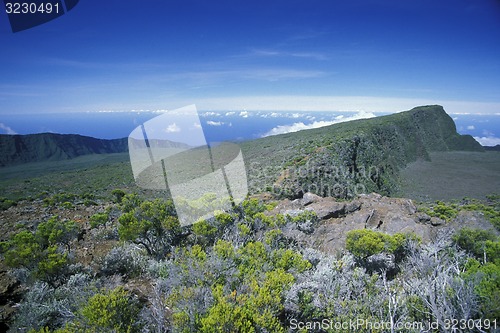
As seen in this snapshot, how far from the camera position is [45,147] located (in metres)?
102

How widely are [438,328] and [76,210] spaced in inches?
668

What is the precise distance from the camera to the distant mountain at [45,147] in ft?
306

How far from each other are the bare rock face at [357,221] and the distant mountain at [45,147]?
110598mm

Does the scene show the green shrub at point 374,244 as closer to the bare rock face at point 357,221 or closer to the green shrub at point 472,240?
the bare rock face at point 357,221

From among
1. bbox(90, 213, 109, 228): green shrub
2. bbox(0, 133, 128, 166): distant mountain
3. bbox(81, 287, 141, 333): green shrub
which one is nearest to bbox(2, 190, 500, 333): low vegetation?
bbox(81, 287, 141, 333): green shrub

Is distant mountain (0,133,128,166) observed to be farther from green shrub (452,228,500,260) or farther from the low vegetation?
green shrub (452,228,500,260)

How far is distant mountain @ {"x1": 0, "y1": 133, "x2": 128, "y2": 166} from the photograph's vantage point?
93125 mm

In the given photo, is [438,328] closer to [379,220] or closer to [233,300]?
[233,300]

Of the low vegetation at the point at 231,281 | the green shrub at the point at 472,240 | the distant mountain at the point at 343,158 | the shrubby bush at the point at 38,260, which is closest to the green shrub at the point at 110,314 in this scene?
the low vegetation at the point at 231,281

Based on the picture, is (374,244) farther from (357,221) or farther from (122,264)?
(122,264)

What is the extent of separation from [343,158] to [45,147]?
111 metres

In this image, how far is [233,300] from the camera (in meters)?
5.11

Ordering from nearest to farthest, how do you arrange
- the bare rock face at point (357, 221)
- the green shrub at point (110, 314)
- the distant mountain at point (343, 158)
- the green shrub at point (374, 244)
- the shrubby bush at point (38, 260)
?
the green shrub at point (110, 314) → the shrubby bush at point (38, 260) → the green shrub at point (374, 244) → the bare rock face at point (357, 221) → the distant mountain at point (343, 158)

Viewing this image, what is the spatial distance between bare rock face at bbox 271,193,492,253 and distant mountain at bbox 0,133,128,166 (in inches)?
4354
